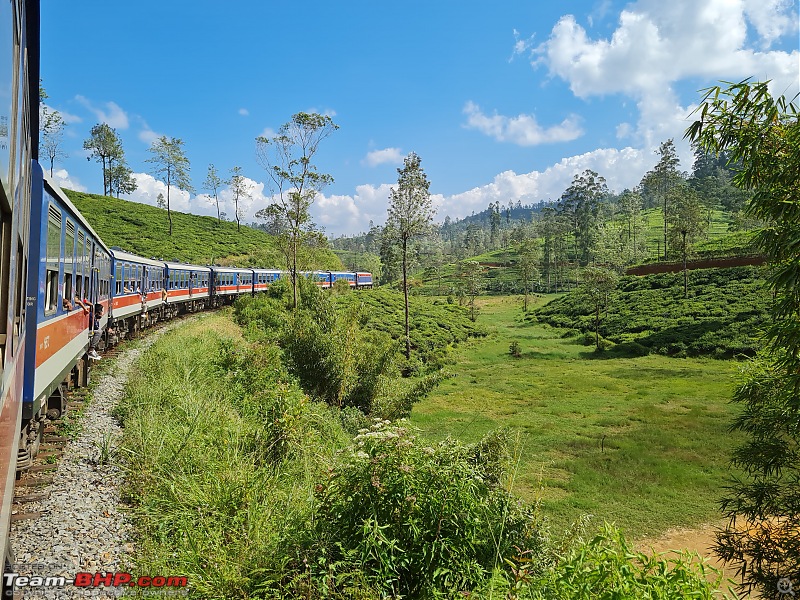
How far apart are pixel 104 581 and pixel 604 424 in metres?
16.5

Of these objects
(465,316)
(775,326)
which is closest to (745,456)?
(775,326)

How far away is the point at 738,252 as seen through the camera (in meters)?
45.7

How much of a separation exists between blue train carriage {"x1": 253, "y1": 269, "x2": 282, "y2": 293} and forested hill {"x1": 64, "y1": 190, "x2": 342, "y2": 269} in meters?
1.37

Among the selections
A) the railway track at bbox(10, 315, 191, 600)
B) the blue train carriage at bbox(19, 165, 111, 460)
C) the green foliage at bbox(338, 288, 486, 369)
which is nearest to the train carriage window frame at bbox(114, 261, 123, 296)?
the blue train carriage at bbox(19, 165, 111, 460)

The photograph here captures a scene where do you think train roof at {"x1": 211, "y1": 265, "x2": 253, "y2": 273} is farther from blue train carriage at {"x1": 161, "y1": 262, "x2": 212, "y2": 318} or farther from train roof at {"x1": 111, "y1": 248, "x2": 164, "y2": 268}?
train roof at {"x1": 111, "y1": 248, "x2": 164, "y2": 268}

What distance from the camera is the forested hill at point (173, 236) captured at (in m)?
49.5

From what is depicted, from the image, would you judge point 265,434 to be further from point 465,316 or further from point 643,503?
point 465,316

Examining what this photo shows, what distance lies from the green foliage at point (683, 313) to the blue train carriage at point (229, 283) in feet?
91.9

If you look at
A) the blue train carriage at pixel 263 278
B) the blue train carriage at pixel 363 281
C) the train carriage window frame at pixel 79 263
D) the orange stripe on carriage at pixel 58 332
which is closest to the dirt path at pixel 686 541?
the orange stripe on carriage at pixel 58 332

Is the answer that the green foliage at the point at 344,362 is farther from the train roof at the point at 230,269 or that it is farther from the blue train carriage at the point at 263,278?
the blue train carriage at the point at 263,278

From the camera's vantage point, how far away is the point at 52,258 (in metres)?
6.10

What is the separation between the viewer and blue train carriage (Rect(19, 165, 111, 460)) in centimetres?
518

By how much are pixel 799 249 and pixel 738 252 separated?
5228cm

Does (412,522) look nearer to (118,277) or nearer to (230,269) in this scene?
(118,277)
